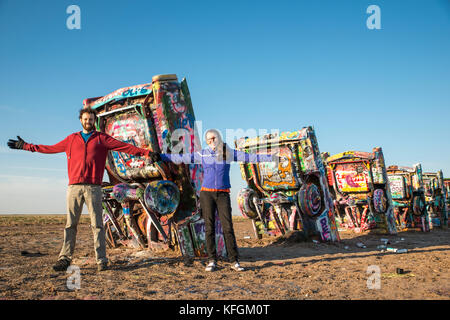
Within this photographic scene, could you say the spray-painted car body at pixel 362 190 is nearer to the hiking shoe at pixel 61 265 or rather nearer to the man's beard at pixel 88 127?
the man's beard at pixel 88 127

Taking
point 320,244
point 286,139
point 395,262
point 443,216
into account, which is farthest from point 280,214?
point 443,216

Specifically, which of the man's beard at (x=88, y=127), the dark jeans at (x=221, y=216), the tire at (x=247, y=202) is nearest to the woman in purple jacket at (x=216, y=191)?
the dark jeans at (x=221, y=216)

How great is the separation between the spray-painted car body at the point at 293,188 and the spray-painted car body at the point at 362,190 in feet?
9.56

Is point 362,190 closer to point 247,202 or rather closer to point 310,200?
point 310,200

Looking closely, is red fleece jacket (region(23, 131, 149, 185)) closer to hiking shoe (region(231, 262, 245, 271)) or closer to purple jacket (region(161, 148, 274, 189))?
purple jacket (region(161, 148, 274, 189))

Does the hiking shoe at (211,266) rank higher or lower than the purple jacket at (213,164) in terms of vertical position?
lower

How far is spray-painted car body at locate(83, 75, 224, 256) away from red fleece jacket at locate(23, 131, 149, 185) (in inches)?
27.9

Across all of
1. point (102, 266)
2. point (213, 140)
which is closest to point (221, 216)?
point (213, 140)

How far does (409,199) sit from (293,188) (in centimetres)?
726

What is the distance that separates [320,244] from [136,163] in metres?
4.52

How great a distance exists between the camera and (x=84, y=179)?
4285 millimetres

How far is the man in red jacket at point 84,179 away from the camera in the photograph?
430cm

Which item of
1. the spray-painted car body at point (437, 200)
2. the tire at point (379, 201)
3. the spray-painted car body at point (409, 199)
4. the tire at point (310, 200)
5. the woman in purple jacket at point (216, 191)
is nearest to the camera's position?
the woman in purple jacket at point (216, 191)

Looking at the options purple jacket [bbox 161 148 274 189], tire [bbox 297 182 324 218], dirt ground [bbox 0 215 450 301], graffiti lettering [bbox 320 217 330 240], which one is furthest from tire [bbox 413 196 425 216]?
purple jacket [bbox 161 148 274 189]
